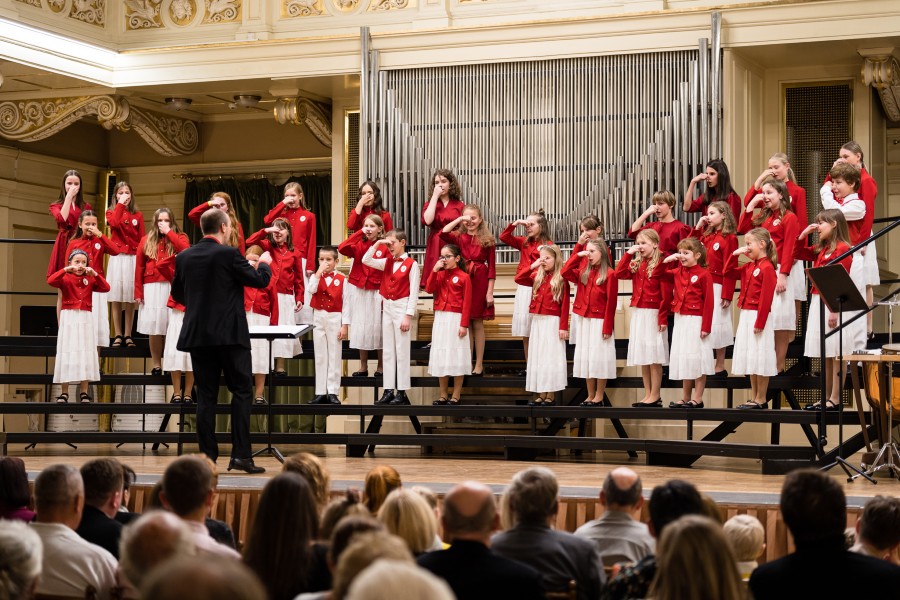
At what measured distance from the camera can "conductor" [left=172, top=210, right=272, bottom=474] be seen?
→ 6895mm

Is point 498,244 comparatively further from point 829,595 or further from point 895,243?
point 829,595

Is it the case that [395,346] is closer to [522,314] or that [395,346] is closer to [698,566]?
[522,314]

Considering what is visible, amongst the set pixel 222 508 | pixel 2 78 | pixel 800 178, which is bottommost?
pixel 222 508

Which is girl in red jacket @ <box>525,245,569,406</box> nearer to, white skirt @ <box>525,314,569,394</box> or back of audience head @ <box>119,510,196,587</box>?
white skirt @ <box>525,314,569,394</box>

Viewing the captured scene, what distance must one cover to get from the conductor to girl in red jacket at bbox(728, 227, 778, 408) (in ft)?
10.9

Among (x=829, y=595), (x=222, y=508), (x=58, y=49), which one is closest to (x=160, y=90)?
(x=58, y=49)

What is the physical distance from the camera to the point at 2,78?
446 inches

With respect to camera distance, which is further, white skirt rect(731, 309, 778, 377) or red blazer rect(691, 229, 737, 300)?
red blazer rect(691, 229, 737, 300)

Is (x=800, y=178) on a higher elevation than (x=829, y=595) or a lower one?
higher

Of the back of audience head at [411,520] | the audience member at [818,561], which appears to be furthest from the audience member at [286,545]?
the audience member at [818,561]

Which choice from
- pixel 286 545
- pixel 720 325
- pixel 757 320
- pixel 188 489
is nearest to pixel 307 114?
pixel 720 325

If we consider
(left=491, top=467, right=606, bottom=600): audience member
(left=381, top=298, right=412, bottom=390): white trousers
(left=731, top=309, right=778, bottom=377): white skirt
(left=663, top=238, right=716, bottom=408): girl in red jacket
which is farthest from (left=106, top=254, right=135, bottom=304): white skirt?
(left=491, top=467, right=606, bottom=600): audience member

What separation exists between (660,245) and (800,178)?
263 centimetres

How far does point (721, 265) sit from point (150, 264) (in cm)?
451
